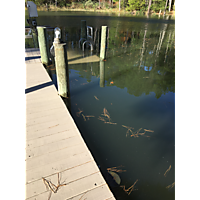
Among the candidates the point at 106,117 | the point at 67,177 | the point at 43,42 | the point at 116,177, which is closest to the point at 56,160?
the point at 67,177

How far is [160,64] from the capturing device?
8.46 m

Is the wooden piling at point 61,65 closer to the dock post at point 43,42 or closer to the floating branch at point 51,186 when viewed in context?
the floating branch at point 51,186

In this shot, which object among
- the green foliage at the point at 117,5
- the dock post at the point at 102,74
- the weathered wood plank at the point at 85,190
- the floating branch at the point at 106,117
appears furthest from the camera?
the green foliage at the point at 117,5

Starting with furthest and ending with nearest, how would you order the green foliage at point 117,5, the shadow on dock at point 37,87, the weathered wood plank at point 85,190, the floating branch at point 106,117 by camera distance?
the green foliage at point 117,5 → the shadow on dock at point 37,87 → the floating branch at point 106,117 → the weathered wood plank at point 85,190

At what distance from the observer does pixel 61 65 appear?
4.20m

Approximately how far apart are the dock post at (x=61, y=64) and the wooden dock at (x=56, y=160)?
0.48m

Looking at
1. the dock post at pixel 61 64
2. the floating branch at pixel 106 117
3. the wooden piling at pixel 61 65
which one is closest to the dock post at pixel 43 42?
the dock post at pixel 61 64

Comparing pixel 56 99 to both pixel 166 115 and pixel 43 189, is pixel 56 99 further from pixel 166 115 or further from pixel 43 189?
pixel 166 115

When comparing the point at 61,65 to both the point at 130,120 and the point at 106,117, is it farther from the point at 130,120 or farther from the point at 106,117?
the point at 130,120

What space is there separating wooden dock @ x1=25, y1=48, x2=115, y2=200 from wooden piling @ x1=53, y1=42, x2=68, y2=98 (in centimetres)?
47

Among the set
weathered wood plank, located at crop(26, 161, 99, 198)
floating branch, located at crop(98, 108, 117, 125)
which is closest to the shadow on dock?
floating branch, located at crop(98, 108, 117, 125)

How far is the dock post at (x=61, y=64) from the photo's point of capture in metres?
4.02

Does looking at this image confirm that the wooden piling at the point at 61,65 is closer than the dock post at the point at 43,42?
Yes

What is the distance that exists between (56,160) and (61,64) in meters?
2.65
